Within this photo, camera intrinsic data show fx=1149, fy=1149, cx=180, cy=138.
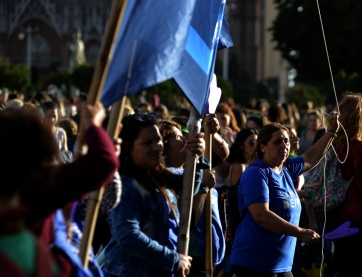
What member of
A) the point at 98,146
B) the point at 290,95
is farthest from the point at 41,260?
the point at 290,95

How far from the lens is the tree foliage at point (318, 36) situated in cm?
3584

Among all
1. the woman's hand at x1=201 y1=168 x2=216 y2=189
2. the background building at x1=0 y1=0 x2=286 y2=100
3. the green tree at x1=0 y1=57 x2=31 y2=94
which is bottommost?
the background building at x1=0 y1=0 x2=286 y2=100

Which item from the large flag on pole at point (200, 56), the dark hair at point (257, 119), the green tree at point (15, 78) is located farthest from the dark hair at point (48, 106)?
the green tree at point (15, 78)

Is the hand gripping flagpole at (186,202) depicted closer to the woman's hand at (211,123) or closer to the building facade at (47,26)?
the woman's hand at (211,123)

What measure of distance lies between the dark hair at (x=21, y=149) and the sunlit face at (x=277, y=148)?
3.27 m

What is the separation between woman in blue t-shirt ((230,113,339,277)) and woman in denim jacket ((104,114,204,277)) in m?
1.15

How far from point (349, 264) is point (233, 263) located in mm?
1699

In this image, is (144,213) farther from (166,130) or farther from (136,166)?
(166,130)

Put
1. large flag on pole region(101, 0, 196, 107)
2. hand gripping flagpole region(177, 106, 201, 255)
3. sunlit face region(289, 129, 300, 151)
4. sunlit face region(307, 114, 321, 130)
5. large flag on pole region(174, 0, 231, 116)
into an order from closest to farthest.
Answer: large flag on pole region(101, 0, 196, 107) < hand gripping flagpole region(177, 106, 201, 255) < large flag on pole region(174, 0, 231, 116) < sunlit face region(289, 129, 300, 151) < sunlit face region(307, 114, 321, 130)

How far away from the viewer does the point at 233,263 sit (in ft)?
21.0

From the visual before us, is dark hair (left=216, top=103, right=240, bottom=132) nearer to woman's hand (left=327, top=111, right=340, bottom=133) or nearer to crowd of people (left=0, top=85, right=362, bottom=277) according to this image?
crowd of people (left=0, top=85, right=362, bottom=277)

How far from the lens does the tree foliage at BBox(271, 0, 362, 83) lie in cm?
3584

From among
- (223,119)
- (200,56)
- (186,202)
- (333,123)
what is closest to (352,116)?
(333,123)

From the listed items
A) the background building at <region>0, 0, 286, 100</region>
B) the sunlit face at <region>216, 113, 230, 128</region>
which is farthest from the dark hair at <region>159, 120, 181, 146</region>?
the background building at <region>0, 0, 286, 100</region>
